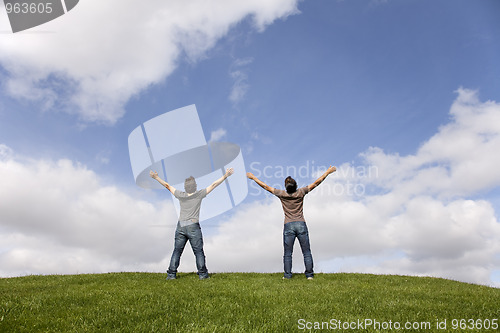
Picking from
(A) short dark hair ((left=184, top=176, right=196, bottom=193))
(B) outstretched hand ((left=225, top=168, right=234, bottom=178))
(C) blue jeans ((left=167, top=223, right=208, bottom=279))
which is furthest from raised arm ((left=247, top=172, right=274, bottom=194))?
(C) blue jeans ((left=167, top=223, right=208, bottom=279))

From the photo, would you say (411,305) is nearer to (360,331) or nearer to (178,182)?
(360,331)

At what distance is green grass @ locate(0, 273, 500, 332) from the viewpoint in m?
6.95

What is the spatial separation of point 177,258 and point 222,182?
319cm

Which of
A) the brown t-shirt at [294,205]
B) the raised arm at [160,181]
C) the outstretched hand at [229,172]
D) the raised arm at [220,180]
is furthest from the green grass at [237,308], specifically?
the outstretched hand at [229,172]

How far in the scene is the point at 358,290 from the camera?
10.4 m

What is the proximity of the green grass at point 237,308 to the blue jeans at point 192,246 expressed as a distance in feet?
6.17

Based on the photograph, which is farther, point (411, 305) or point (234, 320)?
point (411, 305)

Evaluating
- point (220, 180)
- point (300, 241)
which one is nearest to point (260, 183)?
point (220, 180)

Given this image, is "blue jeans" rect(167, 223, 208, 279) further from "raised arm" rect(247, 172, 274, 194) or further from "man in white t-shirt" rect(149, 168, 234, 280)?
"raised arm" rect(247, 172, 274, 194)

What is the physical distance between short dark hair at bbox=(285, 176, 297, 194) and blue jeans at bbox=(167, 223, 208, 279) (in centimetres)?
356

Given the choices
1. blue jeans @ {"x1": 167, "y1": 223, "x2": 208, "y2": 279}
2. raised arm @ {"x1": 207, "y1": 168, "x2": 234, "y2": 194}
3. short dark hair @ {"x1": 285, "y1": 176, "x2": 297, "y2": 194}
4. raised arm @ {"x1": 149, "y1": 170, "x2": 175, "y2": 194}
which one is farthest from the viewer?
raised arm @ {"x1": 149, "y1": 170, "x2": 175, "y2": 194}

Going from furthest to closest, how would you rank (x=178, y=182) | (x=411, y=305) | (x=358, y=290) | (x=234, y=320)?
1. (x=178, y=182)
2. (x=358, y=290)
3. (x=411, y=305)
4. (x=234, y=320)

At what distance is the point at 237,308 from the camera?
8094 millimetres

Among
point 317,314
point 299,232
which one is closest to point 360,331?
point 317,314
